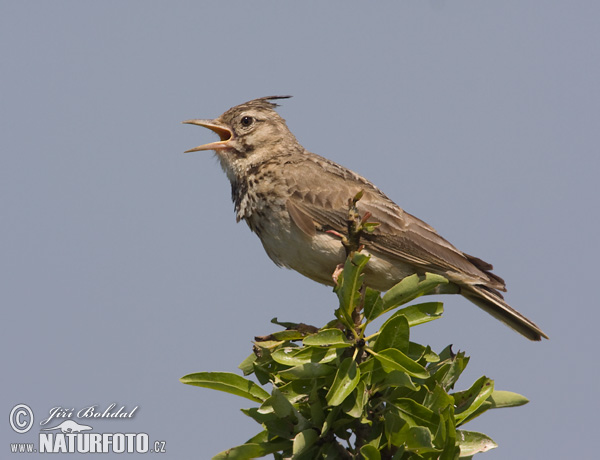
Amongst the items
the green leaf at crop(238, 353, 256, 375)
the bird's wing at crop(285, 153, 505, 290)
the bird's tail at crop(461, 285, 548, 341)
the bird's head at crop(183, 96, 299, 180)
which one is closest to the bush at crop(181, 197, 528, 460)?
the green leaf at crop(238, 353, 256, 375)

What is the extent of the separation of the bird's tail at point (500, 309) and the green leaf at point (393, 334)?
2544mm

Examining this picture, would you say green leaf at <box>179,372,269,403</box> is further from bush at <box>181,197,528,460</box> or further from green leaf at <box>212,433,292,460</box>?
green leaf at <box>212,433,292,460</box>

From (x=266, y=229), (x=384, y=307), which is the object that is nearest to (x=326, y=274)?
(x=266, y=229)

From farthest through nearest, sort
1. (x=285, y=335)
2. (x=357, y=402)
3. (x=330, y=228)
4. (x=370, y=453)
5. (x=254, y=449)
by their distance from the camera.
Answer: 1. (x=330, y=228)
2. (x=285, y=335)
3. (x=254, y=449)
4. (x=357, y=402)
5. (x=370, y=453)

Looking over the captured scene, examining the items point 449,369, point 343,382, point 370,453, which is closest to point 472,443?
point 449,369

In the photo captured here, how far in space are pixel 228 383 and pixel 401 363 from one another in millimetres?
1042

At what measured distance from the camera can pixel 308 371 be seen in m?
4.40

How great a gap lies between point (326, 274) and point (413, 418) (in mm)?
2663

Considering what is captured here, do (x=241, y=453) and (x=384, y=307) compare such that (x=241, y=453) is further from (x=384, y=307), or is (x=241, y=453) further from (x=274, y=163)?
(x=274, y=163)

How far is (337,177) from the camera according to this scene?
7.79 meters

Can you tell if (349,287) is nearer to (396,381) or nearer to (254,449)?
(396,381)

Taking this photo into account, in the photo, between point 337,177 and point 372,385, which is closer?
point 372,385

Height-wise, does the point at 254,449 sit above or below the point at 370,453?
above

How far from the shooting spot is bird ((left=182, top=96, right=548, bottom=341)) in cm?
687
